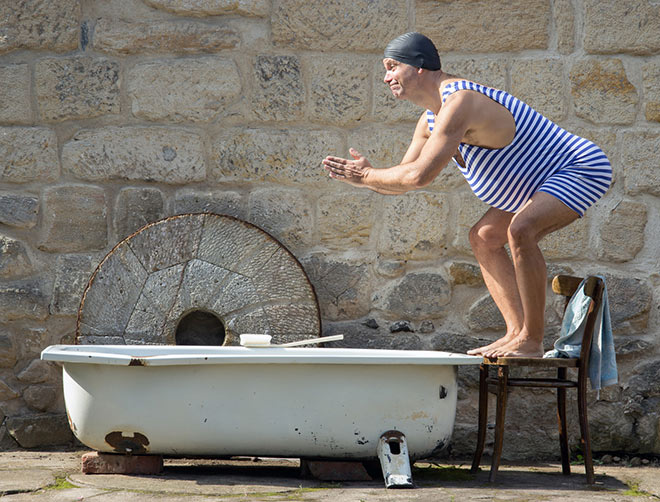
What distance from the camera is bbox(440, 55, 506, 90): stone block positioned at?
3727mm

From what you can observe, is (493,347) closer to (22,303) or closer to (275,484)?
(275,484)

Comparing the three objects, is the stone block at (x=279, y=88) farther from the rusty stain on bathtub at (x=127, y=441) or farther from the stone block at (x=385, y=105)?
the rusty stain on bathtub at (x=127, y=441)

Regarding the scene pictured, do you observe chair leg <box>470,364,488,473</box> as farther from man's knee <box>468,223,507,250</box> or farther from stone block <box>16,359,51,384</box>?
stone block <box>16,359,51,384</box>

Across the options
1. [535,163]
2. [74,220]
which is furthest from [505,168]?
[74,220]

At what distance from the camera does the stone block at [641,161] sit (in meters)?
3.71

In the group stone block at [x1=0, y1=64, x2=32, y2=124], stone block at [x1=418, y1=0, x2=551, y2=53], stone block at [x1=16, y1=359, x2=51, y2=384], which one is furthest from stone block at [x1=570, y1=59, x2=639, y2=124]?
stone block at [x1=16, y1=359, x2=51, y2=384]

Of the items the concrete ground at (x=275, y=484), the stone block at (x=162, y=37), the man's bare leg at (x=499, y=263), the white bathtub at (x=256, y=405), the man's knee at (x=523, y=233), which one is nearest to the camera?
the concrete ground at (x=275, y=484)

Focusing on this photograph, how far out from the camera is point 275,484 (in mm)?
2785

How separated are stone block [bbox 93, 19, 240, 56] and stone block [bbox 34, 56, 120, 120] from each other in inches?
3.7

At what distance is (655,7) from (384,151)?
1.33 m

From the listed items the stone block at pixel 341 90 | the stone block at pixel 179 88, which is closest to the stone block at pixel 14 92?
the stone block at pixel 179 88

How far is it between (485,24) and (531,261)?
127 cm

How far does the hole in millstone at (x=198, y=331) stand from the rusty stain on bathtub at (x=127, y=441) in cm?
80

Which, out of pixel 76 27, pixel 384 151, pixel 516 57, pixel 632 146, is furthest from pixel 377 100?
pixel 76 27
